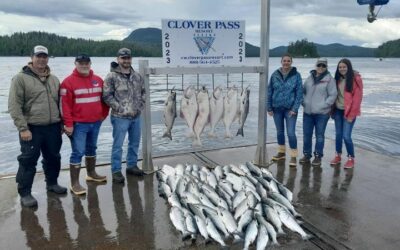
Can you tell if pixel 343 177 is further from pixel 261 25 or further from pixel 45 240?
pixel 45 240

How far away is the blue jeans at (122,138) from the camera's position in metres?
5.93

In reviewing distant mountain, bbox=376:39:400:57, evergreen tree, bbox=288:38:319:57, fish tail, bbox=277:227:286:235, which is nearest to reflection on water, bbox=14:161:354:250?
fish tail, bbox=277:227:286:235

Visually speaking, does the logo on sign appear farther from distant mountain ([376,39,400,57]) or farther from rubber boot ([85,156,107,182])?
distant mountain ([376,39,400,57])

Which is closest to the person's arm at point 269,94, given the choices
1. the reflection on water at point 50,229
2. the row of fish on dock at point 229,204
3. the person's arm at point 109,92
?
the row of fish on dock at point 229,204

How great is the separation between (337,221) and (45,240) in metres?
3.52

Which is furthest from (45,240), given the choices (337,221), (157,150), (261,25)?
(157,150)

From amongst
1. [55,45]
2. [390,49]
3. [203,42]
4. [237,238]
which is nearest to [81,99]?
[203,42]

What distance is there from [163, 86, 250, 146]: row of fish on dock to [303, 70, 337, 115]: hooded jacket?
1190 mm

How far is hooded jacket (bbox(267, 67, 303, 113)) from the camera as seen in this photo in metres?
6.68

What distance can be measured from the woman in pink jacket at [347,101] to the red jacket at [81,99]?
13.7 ft

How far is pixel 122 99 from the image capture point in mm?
5816

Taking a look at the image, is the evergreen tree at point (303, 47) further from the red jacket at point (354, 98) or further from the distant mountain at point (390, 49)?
the red jacket at point (354, 98)

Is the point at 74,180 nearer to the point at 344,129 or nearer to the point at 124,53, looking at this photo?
the point at 124,53

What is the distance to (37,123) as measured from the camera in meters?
4.99
